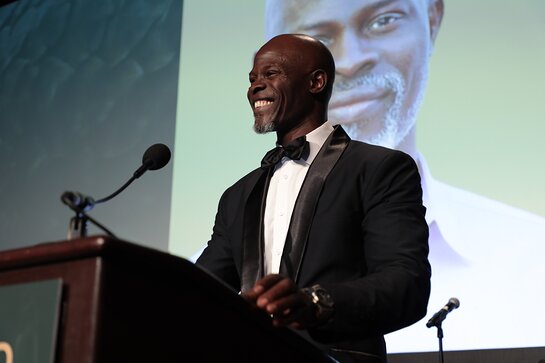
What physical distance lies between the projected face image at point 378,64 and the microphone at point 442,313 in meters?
0.80

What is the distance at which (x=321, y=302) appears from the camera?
52.2 inches

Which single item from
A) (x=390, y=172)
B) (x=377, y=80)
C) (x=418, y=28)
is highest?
(x=418, y=28)

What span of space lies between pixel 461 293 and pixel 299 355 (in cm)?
220

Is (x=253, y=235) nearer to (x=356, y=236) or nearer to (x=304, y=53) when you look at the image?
(x=356, y=236)

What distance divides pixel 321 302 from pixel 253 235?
61 cm

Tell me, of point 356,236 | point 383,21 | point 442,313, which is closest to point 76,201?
point 356,236

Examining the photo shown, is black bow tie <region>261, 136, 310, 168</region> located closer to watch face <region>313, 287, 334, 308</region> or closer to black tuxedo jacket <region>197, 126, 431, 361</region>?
black tuxedo jacket <region>197, 126, 431, 361</region>

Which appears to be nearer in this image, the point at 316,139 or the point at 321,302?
the point at 321,302

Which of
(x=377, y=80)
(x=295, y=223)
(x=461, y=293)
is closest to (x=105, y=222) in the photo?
(x=377, y=80)

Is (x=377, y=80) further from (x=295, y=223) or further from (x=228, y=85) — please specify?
(x=295, y=223)

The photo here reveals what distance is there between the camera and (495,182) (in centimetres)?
339

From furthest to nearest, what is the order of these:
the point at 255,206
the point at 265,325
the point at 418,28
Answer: the point at 418,28
the point at 255,206
the point at 265,325

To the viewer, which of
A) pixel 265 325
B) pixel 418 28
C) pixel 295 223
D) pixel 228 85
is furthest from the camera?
pixel 228 85

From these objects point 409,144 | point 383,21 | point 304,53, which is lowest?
point 304,53
